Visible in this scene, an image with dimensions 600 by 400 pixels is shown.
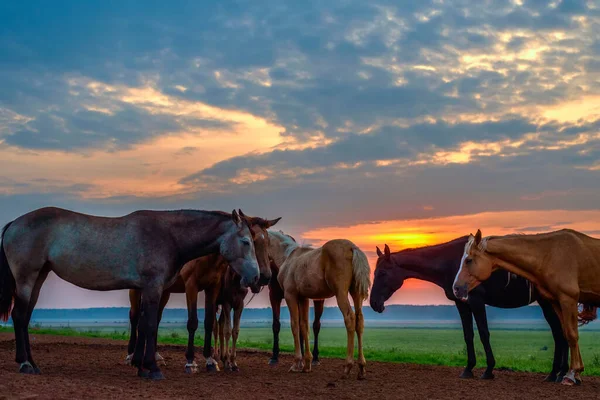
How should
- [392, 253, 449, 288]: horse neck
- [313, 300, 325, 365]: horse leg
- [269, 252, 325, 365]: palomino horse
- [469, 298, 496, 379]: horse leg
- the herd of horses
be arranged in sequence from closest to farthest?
the herd of horses, [469, 298, 496, 379]: horse leg, [392, 253, 449, 288]: horse neck, [269, 252, 325, 365]: palomino horse, [313, 300, 325, 365]: horse leg

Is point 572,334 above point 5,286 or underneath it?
underneath

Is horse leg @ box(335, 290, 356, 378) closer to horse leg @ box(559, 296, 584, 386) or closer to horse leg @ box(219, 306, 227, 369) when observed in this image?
horse leg @ box(219, 306, 227, 369)

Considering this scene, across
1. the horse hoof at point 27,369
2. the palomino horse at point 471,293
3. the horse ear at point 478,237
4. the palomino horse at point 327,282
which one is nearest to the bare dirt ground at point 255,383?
the horse hoof at point 27,369

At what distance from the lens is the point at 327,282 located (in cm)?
1255

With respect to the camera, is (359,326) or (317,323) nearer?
(359,326)

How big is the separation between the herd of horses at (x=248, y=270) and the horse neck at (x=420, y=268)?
0.02 m

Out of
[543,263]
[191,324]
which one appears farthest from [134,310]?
[543,263]

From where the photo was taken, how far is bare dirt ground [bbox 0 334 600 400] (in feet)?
29.7

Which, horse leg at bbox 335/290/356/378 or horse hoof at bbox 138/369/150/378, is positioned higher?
horse leg at bbox 335/290/356/378

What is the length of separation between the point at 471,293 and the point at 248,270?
4728mm

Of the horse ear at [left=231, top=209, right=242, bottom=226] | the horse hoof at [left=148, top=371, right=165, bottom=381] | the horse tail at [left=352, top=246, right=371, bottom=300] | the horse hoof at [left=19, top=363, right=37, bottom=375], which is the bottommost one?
the horse hoof at [left=148, top=371, right=165, bottom=381]

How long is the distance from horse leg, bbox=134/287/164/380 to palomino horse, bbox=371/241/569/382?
18.3ft

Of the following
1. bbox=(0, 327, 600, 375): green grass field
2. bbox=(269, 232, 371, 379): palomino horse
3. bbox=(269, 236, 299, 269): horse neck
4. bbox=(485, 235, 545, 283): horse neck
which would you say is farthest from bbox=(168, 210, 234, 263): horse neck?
bbox=(0, 327, 600, 375): green grass field

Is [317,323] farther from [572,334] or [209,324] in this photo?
[572,334]
